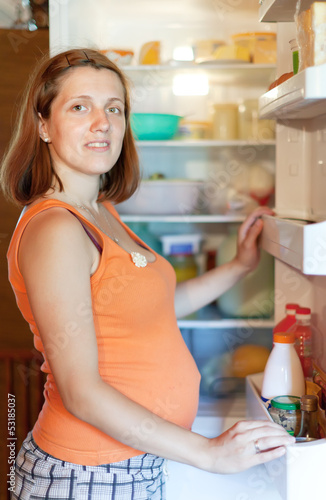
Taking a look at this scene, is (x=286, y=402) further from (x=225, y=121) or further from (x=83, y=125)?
(x=225, y=121)

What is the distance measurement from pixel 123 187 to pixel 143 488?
0.62 meters

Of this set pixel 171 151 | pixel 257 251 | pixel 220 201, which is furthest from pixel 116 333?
pixel 171 151

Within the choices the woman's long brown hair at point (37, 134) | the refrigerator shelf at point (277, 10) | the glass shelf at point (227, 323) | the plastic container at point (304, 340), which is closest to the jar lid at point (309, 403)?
the plastic container at point (304, 340)

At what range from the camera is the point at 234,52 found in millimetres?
1728

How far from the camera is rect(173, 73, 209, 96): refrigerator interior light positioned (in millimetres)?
1872

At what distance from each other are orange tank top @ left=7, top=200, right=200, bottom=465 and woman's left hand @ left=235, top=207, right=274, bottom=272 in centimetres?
43

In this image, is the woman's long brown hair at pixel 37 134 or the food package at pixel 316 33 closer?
the food package at pixel 316 33

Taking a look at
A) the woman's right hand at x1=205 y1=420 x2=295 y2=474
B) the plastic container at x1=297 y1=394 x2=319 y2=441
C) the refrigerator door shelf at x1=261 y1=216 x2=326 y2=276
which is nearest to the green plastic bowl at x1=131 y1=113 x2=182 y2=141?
the refrigerator door shelf at x1=261 y1=216 x2=326 y2=276

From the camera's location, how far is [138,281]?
0.91m

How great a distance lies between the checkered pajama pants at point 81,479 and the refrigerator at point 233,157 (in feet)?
A: 0.60

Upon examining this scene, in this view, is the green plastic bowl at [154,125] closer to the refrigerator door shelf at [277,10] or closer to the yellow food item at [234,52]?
→ the yellow food item at [234,52]

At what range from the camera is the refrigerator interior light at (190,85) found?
1.87 meters

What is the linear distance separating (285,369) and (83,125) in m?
0.60

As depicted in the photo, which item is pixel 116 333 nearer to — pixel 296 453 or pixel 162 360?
pixel 162 360
